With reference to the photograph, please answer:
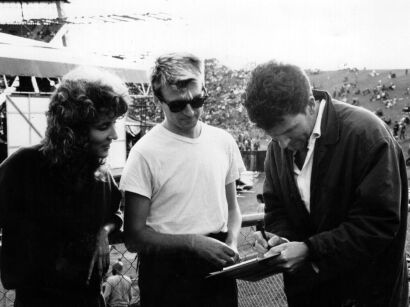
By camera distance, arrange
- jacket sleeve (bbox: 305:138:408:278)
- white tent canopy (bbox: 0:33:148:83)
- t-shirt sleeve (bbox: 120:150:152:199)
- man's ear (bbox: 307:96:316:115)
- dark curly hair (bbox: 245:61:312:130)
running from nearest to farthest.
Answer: jacket sleeve (bbox: 305:138:408:278) < dark curly hair (bbox: 245:61:312:130) < man's ear (bbox: 307:96:316:115) < t-shirt sleeve (bbox: 120:150:152:199) < white tent canopy (bbox: 0:33:148:83)

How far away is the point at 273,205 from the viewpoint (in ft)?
8.42

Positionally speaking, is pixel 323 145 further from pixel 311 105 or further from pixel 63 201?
pixel 63 201

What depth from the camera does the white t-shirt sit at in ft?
7.83

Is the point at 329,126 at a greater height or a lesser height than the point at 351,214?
greater

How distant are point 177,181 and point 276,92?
0.74m

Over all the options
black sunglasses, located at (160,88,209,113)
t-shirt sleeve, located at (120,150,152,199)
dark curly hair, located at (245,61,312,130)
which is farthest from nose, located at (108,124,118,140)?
dark curly hair, located at (245,61,312,130)

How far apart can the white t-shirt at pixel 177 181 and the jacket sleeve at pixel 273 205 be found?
0.26 metres

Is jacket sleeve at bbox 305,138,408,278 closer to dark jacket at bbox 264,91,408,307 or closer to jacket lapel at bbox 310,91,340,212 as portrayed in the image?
dark jacket at bbox 264,91,408,307

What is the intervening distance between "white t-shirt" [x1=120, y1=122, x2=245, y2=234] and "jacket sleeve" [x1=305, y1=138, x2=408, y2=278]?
64 cm

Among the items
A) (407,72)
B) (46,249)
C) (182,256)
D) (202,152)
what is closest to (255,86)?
(202,152)

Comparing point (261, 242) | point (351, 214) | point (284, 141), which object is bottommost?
point (261, 242)

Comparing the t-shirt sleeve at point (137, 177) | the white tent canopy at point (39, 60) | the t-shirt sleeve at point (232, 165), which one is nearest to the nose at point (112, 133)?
the t-shirt sleeve at point (137, 177)

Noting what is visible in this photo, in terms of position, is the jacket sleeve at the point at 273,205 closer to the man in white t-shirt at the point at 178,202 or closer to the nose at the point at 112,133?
the man in white t-shirt at the point at 178,202

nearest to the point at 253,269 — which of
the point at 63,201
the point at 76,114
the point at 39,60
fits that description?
the point at 63,201
